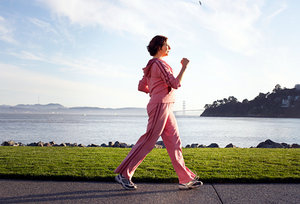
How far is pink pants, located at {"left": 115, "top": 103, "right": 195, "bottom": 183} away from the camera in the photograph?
393 centimetres

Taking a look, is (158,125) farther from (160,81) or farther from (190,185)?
(190,185)

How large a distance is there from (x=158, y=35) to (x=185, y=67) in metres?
0.56

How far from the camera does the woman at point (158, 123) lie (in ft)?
12.9

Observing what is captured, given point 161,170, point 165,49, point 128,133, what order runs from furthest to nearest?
point 128,133 < point 161,170 < point 165,49

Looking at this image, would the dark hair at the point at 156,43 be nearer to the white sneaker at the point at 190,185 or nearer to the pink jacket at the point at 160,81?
the pink jacket at the point at 160,81

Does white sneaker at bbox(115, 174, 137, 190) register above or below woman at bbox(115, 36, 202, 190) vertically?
below

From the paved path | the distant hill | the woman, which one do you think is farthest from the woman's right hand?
the distant hill

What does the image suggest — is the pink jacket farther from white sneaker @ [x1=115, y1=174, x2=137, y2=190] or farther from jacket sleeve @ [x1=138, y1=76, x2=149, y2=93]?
white sneaker @ [x1=115, y1=174, x2=137, y2=190]

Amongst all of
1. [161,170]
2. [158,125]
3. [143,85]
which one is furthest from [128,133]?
[158,125]

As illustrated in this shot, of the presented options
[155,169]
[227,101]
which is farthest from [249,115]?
[155,169]

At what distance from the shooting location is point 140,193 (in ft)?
12.5

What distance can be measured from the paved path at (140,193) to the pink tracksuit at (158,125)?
0.94ft

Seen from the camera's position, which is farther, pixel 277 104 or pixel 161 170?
pixel 277 104

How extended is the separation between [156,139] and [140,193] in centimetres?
71
